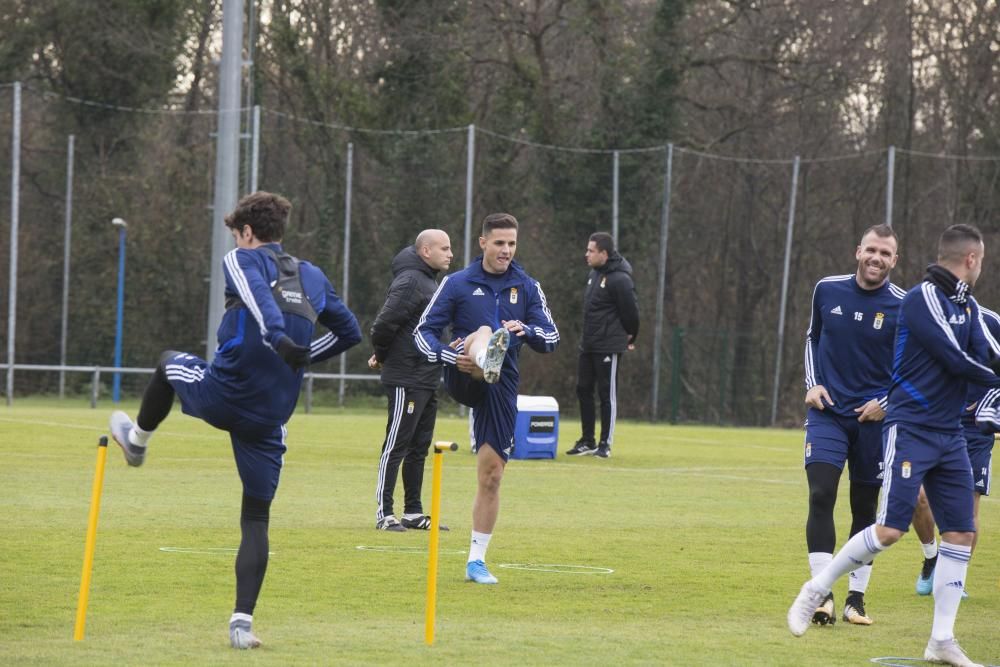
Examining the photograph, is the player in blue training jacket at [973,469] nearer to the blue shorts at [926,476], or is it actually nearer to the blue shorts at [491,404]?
the blue shorts at [926,476]

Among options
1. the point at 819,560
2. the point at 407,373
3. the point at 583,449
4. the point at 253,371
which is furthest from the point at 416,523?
the point at 583,449

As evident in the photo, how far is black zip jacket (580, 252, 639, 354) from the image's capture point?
762 inches

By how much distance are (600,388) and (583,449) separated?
2.73 ft

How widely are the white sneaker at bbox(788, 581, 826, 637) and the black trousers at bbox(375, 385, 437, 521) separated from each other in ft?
15.6

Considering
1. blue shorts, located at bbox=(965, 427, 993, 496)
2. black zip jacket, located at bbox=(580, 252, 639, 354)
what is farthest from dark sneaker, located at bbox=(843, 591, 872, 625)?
black zip jacket, located at bbox=(580, 252, 639, 354)

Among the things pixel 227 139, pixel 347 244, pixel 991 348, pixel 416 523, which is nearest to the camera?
pixel 991 348

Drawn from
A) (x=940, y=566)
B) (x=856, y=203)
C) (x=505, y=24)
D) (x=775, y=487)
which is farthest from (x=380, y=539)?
(x=505, y=24)

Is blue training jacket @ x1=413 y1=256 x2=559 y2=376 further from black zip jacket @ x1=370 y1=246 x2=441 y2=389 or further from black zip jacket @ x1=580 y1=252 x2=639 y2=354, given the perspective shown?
black zip jacket @ x1=580 y1=252 x2=639 y2=354

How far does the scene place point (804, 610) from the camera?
767 centimetres

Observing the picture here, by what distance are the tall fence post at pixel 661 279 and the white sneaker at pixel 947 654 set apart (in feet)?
72.9

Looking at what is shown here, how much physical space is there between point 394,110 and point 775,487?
1974 cm

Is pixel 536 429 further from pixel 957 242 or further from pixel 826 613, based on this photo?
pixel 957 242

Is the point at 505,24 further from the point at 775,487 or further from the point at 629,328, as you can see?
the point at 775,487

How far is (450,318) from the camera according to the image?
32.1ft
